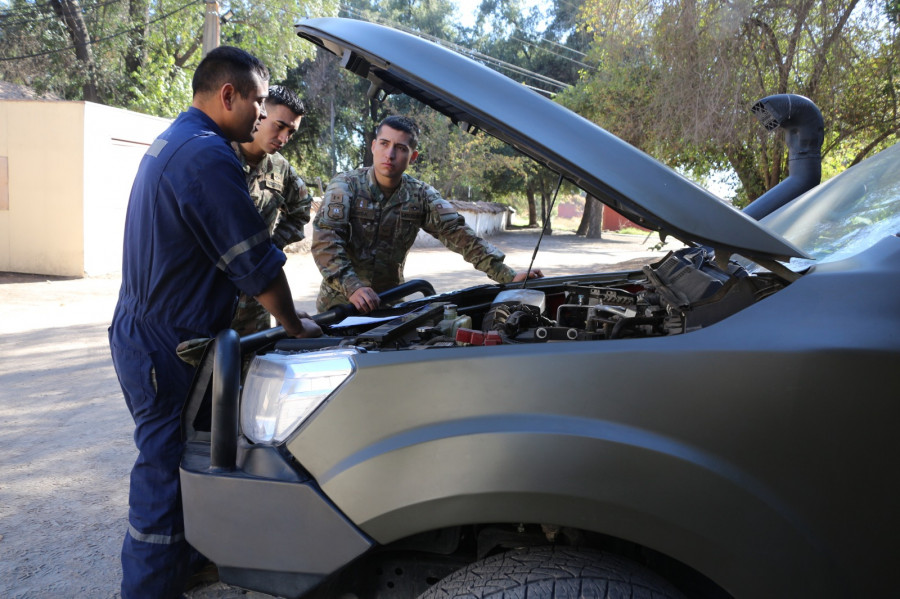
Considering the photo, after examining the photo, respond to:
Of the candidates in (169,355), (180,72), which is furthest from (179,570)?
(180,72)

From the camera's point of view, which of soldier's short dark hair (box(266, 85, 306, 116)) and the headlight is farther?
soldier's short dark hair (box(266, 85, 306, 116))

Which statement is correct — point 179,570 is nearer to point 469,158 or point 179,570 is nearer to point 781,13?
point 781,13

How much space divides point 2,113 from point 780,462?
13.3m

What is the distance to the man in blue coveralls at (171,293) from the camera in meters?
1.95

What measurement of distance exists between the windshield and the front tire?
0.79 meters

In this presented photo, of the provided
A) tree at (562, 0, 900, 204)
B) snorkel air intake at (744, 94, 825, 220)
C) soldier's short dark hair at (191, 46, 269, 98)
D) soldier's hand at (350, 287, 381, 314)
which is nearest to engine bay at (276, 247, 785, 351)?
soldier's hand at (350, 287, 381, 314)

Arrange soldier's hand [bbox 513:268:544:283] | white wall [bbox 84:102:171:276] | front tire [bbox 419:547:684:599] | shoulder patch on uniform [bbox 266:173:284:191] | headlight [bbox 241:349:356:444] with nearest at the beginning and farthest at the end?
front tire [bbox 419:547:684:599], headlight [bbox 241:349:356:444], soldier's hand [bbox 513:268:544:283], shoulder patch on uniform [bbox 266:173:284:191], white wall [bbox 84:102:171:276]

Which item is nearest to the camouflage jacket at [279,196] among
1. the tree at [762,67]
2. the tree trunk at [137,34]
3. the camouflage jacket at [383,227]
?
the camouflage jacket at [383,227]

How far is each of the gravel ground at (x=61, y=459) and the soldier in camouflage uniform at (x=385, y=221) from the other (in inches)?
62.0

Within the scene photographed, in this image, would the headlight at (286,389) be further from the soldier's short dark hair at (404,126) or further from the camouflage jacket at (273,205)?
the soldier's short dark hair at (404,126)

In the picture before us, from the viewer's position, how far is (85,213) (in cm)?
1132

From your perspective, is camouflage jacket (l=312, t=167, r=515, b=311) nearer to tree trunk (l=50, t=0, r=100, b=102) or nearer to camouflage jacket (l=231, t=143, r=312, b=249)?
camouflage jacket (l=231, t=143, r=312, b=249)

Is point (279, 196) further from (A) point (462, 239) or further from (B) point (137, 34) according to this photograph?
(B) point (137, 34)

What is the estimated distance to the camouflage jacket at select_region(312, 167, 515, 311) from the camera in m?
3.84
